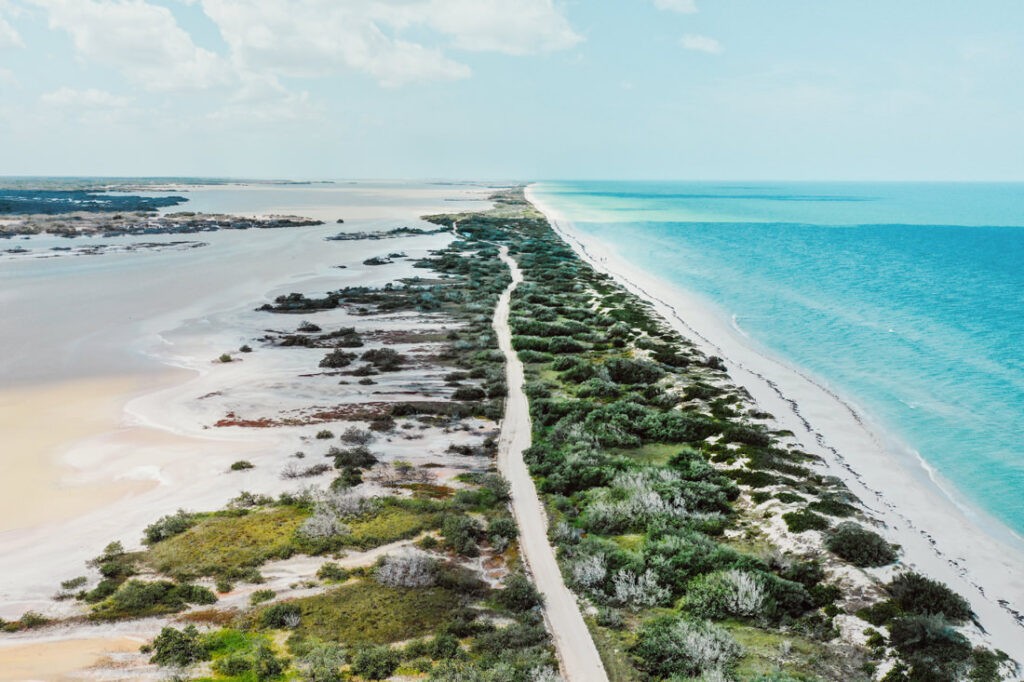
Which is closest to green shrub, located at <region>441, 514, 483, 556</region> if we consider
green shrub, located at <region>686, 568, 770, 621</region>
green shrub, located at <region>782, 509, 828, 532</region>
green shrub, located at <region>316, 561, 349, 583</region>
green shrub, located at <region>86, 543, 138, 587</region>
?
green shrub, located at <region>316, 561, 349, 583</region>

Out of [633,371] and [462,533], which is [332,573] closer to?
[462,533]

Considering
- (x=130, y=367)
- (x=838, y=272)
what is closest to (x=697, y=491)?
(x=130, y=367)

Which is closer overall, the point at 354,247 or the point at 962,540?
the point at 962,540

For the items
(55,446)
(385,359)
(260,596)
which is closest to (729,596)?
(260,596)

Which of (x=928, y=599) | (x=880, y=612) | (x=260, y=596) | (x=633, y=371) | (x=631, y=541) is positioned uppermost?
(x=633, y=371)

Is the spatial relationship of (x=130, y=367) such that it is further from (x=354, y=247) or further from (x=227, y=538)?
(x=354, y=247)
